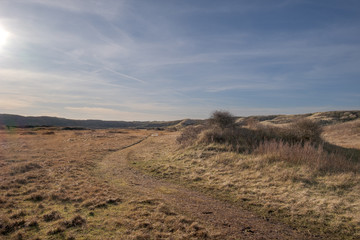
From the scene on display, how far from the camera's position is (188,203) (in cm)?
767

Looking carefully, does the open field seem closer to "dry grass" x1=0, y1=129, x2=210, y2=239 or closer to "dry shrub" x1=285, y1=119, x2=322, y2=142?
"dry grass" x1=0, y1=129, x2=210, y2=239

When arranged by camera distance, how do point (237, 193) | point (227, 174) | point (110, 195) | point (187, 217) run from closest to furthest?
point (187, 217), point (110, 195), point (237, 193), point (227, 174)

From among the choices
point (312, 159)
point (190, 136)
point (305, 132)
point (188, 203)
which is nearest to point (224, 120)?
point (190, 136)

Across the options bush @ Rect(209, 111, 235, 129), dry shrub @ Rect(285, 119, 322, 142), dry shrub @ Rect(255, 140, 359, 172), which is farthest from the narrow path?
dry shrub @ Rect(285, 119, 322, 142)

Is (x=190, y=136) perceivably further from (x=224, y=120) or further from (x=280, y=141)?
(x=280, y=141)

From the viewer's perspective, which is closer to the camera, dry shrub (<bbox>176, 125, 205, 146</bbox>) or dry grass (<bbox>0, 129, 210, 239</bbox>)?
dry grass (<bbox>0, 129, 210, 239</bbox>)

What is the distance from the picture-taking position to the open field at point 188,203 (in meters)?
5.53

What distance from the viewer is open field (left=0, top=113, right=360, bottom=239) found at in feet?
18.1

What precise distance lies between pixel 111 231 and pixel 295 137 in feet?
62.4

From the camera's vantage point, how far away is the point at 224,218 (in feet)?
21.1

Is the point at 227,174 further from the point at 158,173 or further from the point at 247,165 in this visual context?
the point at 158,173

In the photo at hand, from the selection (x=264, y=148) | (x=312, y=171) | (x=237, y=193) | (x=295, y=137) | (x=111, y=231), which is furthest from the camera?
(x=295, y=137)

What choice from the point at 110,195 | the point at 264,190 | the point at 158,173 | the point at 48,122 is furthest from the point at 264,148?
the point at 48,122

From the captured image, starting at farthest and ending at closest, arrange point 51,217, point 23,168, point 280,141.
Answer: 1. point 280,141
2. point 23,168
3. point 51,217
